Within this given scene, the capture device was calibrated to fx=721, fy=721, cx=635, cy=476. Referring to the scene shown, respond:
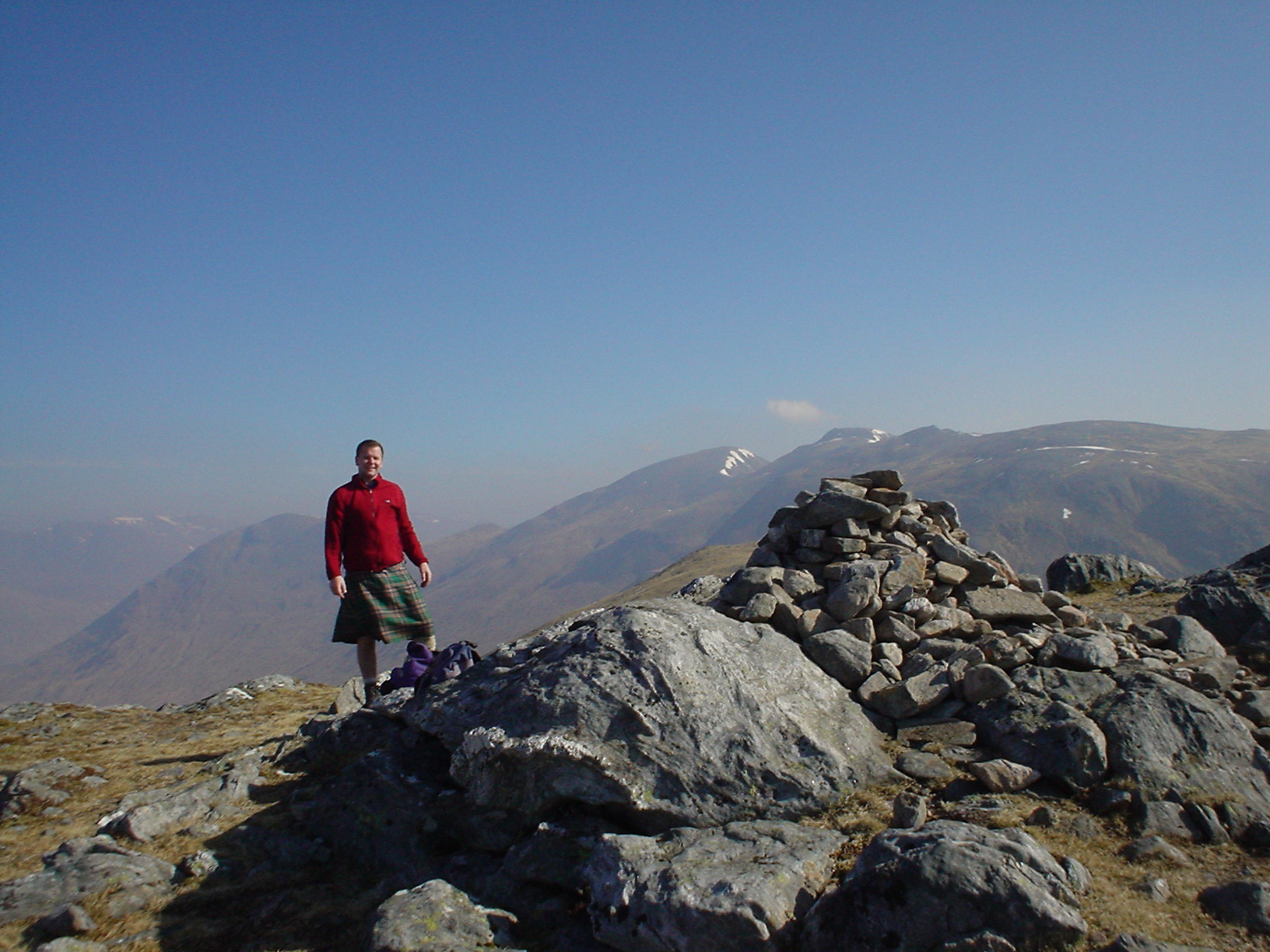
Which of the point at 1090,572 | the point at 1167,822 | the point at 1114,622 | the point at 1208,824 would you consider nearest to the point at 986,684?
the point at 1167,822

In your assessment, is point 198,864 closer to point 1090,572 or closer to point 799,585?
point 799,585

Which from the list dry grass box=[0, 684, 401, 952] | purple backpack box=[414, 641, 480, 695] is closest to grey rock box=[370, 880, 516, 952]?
dry grass box=[0, 684, 401, 952]

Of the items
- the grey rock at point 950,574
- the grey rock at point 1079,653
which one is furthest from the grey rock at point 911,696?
the grey rock at point 950,574

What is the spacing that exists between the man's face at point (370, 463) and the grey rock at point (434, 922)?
21.6 ft

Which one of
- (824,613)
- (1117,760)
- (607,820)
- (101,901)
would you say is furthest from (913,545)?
(101,901)

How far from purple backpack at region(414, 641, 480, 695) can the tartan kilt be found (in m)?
0.92

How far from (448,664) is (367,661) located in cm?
234

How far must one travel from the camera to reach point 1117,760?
7000 millimetres

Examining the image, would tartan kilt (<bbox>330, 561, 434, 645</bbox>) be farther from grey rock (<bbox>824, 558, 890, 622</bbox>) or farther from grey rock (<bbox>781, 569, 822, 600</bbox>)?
grey rock (<bbox>824, 558, 890, 622</bbox>)

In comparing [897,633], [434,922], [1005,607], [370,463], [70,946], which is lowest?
[70,946]

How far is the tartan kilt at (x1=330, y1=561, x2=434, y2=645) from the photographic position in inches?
436

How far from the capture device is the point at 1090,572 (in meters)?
20.1

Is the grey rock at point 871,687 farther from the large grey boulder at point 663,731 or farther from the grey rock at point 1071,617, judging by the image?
the grey rock at point 1071,617

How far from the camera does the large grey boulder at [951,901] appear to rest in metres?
4.70
